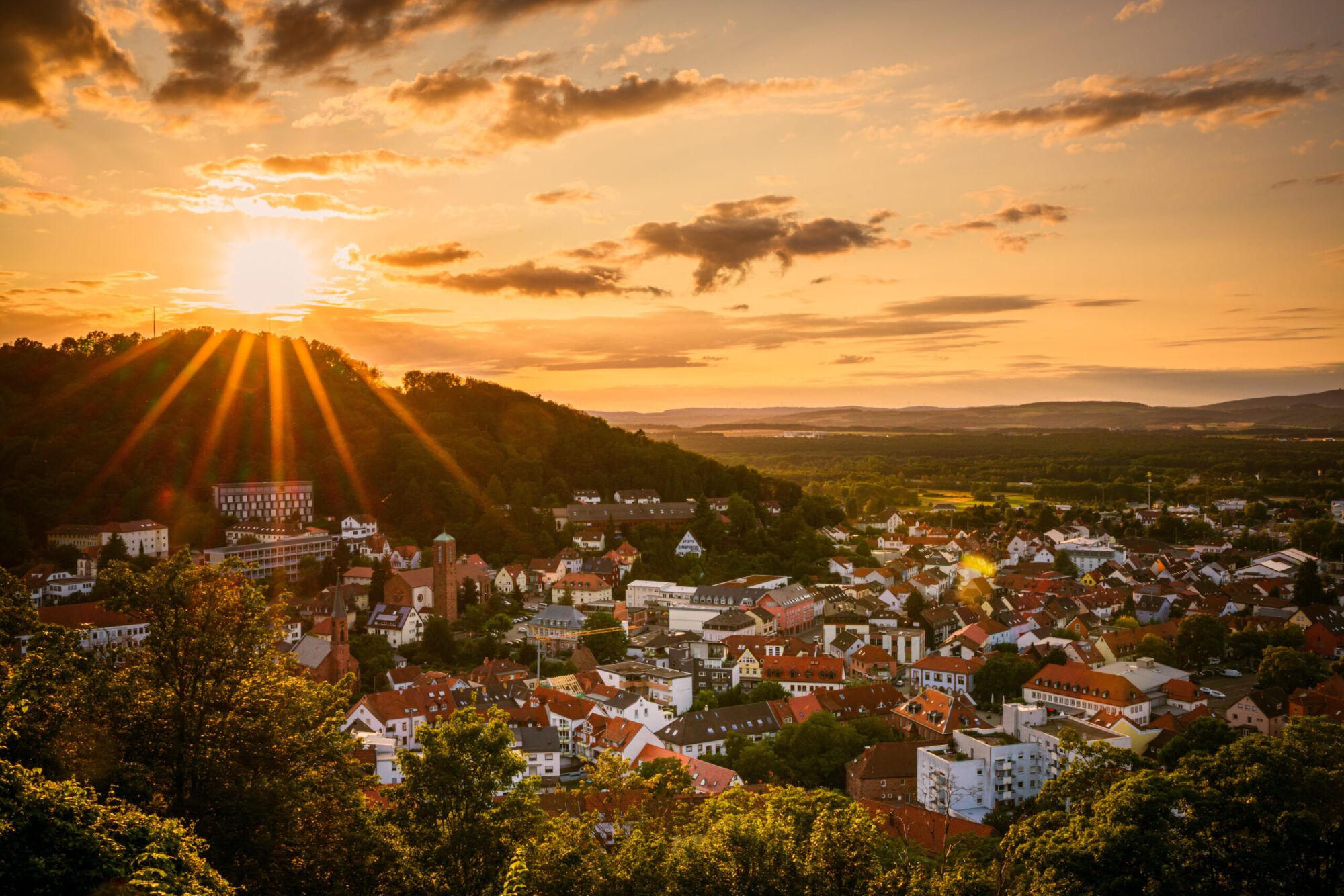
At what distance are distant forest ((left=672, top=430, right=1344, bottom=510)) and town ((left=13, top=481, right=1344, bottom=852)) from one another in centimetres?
3090

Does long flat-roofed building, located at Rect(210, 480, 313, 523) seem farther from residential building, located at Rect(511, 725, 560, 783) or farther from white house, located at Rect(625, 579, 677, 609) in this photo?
residential building, located at Rect(511, 725, 560, 783)

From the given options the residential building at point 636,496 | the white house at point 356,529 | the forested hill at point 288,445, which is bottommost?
the white house at point 356,529

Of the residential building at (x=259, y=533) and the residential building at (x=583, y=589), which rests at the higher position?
the residential building at (x=259, y=533)

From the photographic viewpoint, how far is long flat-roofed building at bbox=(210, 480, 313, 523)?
67312 millimetres

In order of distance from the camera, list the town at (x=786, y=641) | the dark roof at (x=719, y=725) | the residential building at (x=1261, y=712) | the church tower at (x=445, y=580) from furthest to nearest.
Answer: the church tower at (x=445, y=580) < the residential building at (x=1261, y=712) < the dark roof at (x=719, y=725) < the town at (x=786, y=641)

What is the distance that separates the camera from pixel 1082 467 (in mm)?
135750

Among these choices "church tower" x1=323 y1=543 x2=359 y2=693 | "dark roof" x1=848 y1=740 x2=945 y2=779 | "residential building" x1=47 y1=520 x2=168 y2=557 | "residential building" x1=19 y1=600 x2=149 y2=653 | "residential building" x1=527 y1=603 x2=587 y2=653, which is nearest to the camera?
"dark roof" x1=848 y1=740 x2=945 y2=779

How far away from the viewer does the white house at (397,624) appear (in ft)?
155

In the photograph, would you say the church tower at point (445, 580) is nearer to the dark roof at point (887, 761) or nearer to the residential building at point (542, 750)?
the residential building at point (542, 750)

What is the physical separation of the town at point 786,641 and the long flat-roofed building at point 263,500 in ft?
0.61

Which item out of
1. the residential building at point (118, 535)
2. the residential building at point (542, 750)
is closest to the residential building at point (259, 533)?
the residential building at point (118, 535)

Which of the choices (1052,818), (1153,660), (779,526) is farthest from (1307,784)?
(779,526)

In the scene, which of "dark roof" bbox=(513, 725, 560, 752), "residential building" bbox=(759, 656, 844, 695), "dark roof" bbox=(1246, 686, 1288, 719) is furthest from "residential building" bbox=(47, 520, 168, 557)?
"dark roof" bbox=(1246, 686, 1288, 719)

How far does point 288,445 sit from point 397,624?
114ft
